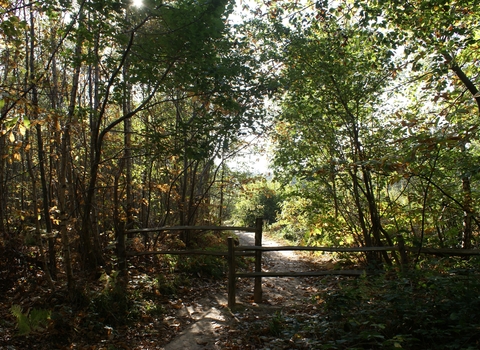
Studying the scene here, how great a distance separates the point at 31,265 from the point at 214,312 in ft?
11.6

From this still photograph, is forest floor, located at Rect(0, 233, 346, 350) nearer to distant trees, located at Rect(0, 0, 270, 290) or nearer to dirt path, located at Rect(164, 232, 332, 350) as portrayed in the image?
dirt path, located at Rect(164, 232, 332, 350)

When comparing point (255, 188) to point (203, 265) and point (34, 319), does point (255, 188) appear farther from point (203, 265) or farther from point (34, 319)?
point (34, 319)

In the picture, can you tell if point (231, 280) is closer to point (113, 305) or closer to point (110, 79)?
point (113, 305)

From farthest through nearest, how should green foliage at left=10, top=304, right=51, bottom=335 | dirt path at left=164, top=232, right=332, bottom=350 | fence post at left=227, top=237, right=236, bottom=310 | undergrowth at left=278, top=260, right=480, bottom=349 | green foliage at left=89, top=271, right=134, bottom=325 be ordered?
fence post at left=227, top=237, right=236, bottom=310, green foliage at left=89, top=271, right=134, bottom=325, dirt path at left=164, top=232, right=332, bottom=350, green foliage at left=10, top=304, right=51, bottom=335, undergrowth at left=278, top=260, right=480, bottom=349

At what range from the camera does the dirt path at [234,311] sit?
189 inches

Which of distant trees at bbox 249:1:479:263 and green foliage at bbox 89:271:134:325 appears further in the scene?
distant trees at bbox 249:1:479:263

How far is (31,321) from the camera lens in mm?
4523

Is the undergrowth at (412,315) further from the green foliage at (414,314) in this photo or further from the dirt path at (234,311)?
the dirt path at (234,311)

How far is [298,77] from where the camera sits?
7996 mm

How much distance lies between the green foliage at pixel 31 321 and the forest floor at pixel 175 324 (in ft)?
0.10

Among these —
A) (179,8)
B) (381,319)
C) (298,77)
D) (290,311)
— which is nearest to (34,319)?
(290,311)

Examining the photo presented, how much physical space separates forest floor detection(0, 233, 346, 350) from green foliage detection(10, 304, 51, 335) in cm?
3

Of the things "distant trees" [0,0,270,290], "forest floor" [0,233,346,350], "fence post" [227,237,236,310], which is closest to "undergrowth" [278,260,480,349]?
"forest floor" [0,233,346,350]

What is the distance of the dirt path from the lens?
15.8 feet
